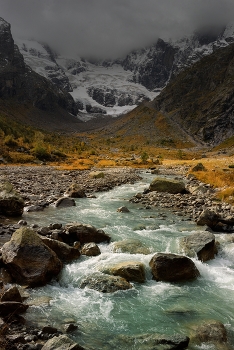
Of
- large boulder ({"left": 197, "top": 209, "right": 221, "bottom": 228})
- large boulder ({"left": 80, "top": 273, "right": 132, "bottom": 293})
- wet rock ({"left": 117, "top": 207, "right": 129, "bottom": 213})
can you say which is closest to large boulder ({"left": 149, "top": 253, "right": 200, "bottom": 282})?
large boulder ({"left": 80, "top": 273, "right": 132, "bottom": 293})

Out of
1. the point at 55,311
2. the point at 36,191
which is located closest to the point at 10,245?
the point at 55,311

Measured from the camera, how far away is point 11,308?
29.3ft

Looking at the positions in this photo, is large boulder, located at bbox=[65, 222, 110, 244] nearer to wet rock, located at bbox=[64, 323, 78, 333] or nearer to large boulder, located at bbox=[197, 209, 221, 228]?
wet rock, located at bbox=[64, 323, 78, 333]

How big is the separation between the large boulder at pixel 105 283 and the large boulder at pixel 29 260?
1.38m

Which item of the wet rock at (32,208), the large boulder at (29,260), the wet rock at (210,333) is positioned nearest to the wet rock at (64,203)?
the wet rock at (32,208)

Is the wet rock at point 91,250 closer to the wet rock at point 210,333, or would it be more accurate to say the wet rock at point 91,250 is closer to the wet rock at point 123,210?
the wet rock at point 210,333

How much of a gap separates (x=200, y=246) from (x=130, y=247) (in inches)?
141

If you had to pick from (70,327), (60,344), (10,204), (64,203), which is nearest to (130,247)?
(70,327)

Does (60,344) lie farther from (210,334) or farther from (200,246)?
(200,246)

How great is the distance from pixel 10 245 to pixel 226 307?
880cm

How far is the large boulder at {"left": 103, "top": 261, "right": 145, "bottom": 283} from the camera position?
12.5 meters

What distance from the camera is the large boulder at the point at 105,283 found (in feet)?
38.1

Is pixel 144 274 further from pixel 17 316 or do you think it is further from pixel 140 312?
pixel 17 316

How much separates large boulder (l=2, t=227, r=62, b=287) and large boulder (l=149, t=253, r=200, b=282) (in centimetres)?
421
